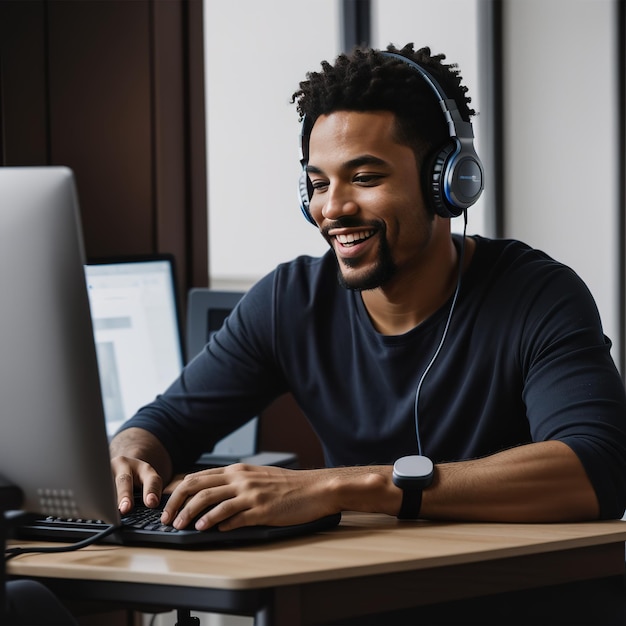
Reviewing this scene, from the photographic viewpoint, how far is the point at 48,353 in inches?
34.9

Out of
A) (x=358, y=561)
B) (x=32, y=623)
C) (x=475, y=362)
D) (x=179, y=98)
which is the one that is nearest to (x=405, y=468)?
(x=358, y=561)

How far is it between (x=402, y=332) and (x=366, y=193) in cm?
23

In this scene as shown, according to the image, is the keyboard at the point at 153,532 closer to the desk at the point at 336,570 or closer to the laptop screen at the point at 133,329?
the desk at the point at 336,570

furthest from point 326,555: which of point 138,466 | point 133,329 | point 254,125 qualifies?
point 254,125

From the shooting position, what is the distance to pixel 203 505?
3.44 feet

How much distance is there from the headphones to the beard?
0.31ft

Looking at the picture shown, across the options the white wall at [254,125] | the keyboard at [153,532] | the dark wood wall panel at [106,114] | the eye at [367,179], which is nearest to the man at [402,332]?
Result: the eye at [367,179]

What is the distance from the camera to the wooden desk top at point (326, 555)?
2.99ft

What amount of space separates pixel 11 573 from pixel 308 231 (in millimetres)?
3050

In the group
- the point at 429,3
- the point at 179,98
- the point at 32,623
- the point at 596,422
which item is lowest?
the point at 32,623

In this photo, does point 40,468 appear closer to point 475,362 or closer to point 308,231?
point 475,362

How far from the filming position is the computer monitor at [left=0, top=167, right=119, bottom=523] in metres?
0.86

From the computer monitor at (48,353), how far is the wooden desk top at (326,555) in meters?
0.08

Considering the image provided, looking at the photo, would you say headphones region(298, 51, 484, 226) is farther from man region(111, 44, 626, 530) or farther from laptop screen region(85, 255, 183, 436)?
laptop screen region(85, 255, 183, 436)
